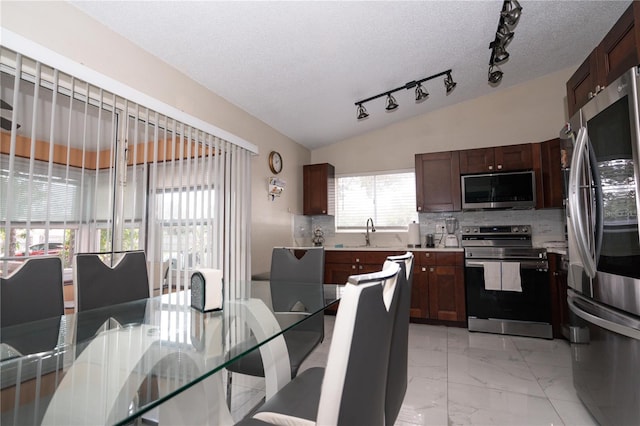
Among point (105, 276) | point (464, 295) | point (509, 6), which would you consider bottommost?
point (464, 295)

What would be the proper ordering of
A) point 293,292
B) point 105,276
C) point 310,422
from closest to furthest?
point 310,422 → point 105,276 → point 293,292

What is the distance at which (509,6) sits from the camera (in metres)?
2.06

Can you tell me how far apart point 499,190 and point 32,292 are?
4.21 m

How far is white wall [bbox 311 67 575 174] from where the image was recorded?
3957 millimetres

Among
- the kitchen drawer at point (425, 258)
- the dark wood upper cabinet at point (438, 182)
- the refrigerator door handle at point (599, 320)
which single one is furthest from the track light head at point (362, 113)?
the refrigerator door handle at point (599, 320)

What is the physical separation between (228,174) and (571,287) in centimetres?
288

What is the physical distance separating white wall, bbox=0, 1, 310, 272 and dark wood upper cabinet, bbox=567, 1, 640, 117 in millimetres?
2830

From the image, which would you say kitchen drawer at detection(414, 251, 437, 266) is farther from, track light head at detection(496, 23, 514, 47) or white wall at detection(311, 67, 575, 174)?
track light head at detection(496, 23, 514, 47)

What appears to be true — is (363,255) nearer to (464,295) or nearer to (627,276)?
(464,295)

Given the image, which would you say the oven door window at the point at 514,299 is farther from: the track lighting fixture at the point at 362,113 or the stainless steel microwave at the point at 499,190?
the track lighting fixture at the point at 362,113

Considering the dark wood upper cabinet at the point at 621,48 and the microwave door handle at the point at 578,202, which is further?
the microwave door handle at the point at 578,202

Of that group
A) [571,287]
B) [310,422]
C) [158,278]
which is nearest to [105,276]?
[158,278]

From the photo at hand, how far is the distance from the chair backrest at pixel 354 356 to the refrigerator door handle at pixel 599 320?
1.41 meters

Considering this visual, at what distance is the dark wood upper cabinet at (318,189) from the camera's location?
468 cm
